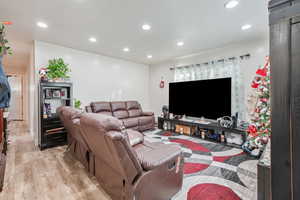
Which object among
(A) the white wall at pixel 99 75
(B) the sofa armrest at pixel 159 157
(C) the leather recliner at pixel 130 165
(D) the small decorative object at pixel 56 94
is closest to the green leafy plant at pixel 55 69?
(A) the white wall at pixel 99 75

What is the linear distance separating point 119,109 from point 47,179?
287 cm

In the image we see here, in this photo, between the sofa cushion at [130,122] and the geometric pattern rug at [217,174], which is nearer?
the geometric pattern rug at [217,174]

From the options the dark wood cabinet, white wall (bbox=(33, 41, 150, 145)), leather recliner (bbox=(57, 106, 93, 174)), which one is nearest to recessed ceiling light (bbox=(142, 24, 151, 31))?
leather recliner (bbox=(57, 106, 93, 174))

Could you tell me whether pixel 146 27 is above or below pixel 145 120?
above

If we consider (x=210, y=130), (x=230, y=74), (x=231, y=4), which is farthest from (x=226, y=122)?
(x=231, y=4)

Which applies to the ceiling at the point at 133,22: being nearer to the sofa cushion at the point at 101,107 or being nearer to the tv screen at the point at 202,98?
the tv screen at the point at 202,98

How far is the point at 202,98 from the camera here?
157 inches

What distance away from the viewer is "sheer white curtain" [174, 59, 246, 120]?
3543mm

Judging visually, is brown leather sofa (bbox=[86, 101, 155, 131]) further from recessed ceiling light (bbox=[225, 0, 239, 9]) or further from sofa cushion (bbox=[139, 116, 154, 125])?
recessed ceiling light (bbox=[225, 0, 239, 9])

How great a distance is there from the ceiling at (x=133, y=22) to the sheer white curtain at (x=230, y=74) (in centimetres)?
55

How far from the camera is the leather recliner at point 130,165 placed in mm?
1185

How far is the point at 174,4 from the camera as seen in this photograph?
208cm

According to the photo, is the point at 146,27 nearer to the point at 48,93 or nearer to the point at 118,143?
the point at 118,143

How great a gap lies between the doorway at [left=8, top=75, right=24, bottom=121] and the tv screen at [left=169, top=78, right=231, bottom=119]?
312 inches
